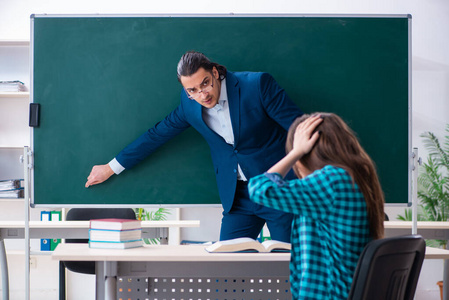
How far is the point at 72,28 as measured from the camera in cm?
306

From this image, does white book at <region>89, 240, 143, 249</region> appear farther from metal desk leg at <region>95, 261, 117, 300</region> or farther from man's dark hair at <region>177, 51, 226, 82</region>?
man's dark hair at <region>177, 51, 226, 82</region>

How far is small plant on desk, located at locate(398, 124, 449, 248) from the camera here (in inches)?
183

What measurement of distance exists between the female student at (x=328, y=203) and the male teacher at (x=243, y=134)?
97 cm

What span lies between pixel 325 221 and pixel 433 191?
11.6ft

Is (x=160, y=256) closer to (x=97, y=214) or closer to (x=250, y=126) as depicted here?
(x=250, y=126)

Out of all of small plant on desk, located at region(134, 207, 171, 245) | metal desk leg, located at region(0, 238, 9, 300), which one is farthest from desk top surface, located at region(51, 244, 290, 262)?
small plant on desk, located at region(134, 207, 171, 245)

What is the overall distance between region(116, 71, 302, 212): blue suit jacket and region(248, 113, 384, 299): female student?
1006 mm

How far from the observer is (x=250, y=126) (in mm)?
2672

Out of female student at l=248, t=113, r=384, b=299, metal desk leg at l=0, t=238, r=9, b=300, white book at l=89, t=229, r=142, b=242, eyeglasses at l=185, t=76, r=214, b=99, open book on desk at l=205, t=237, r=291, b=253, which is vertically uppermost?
eyeglasses at l=185, t=76, r=214, b=99

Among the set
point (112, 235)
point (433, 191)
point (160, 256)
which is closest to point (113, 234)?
point (112, 235)

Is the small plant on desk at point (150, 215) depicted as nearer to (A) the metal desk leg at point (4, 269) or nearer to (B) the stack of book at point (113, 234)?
(A) the metal desk leg at point (4, 269)

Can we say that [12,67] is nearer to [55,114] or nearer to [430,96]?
[55,114]

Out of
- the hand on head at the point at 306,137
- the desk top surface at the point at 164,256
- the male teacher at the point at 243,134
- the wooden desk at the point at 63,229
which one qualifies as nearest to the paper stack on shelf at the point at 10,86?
the wooden desk at the point at 63,229

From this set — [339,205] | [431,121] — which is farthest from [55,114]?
[431,121]
